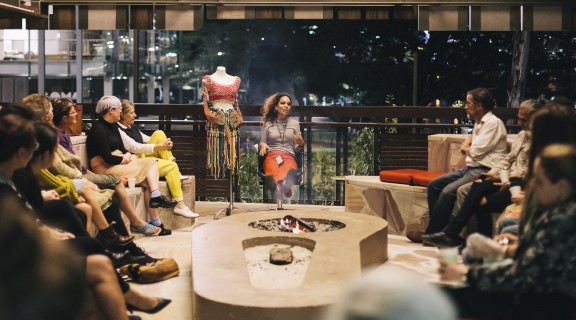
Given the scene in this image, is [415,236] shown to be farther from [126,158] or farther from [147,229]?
[126,158]

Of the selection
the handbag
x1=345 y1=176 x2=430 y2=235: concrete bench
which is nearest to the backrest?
x1=345 y1=176 x2=430 y2=235: concrete bench

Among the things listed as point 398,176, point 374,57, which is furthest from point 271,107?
point 374,57

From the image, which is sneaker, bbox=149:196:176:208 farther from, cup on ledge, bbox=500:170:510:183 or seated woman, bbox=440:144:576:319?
seated woman, bbox=440:144:576:319

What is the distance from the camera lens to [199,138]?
8.02 metres

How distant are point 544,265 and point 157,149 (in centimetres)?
481

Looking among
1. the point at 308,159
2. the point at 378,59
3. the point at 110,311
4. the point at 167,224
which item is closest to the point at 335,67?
the point at 378,59

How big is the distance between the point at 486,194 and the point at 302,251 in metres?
1.47

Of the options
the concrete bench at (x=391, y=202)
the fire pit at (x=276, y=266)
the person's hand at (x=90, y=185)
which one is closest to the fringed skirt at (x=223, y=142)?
the concrete bench at (x=391, y=202)

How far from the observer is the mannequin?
725cm

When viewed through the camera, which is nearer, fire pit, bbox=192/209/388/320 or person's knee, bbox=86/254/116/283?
person's knee, bbox=86/254/116/283

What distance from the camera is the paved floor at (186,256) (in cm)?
415

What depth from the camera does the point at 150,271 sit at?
15.8ft

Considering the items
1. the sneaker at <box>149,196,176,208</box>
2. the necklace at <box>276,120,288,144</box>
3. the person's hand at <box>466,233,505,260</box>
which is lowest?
the sneaker at <box>149,196,176,208</box>

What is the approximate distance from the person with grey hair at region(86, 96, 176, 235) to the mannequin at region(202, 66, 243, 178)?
88 centimetres
